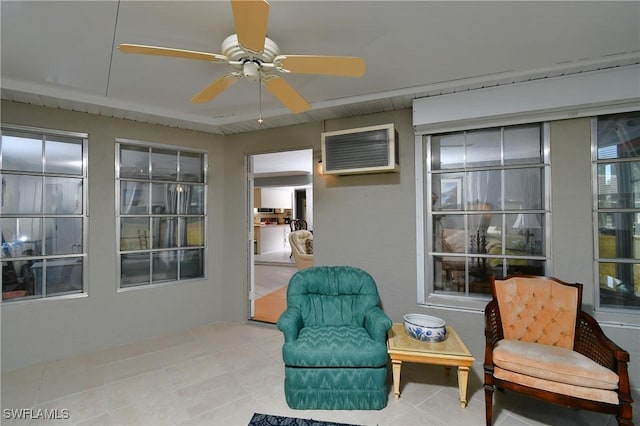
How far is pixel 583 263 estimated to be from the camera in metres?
2.29

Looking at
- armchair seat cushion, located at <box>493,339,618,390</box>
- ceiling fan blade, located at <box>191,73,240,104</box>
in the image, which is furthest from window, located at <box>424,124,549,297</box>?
ceiling fan blade, located at <box>191,73,240,104</box>

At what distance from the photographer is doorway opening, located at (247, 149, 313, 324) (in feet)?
12.3

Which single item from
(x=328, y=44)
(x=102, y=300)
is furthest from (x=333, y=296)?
(x=102, y=300)

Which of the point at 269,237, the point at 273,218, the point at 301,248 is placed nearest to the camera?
the point at 301,248

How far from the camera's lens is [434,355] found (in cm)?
198

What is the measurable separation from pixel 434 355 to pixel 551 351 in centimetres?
73

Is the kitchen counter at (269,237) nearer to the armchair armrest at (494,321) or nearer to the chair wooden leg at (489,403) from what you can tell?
the armchair armrest at (494,321)

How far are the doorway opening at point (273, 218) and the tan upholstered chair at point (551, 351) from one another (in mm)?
2440

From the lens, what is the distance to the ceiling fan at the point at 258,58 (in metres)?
1.22

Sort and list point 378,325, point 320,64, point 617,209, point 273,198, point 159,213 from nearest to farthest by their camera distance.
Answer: point 320,64 < point 378,325 < point 617,209 < point 159,213 < point 273,198

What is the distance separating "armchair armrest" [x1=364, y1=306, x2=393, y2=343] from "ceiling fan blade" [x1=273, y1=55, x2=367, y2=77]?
5.50 feet

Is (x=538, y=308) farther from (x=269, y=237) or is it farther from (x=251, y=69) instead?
(x=269, y=237)

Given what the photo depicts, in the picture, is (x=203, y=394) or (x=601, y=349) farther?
(x=203, y=394)

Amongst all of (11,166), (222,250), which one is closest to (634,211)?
(222,250)
